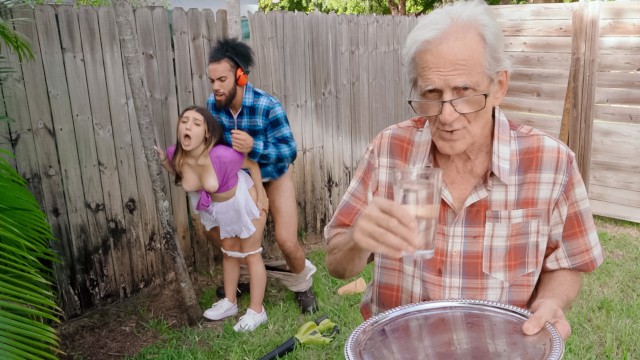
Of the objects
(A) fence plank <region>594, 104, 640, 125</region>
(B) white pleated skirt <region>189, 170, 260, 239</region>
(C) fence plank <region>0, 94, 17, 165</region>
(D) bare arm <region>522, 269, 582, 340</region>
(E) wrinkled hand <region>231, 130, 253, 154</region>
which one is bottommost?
(B) white pleated skirt <region>189, 170, 260, 239</region>

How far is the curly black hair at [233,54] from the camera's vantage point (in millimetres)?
3816

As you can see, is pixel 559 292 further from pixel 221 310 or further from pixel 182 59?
pixel 182 59

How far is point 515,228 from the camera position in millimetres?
1849

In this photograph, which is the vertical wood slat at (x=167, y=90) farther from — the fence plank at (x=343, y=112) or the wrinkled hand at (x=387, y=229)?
the wrinkled hand at (x=387, y=229)

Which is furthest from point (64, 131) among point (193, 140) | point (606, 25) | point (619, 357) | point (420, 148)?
point (606, 25)

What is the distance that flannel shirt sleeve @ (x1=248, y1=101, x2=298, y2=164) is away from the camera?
403 centimetres

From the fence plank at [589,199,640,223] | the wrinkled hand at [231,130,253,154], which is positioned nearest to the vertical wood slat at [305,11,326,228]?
the wrinkled hand at [231,130,253,154]

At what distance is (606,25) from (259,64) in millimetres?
3659

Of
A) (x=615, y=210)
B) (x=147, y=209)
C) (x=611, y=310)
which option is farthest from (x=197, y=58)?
(x=615, y=210)

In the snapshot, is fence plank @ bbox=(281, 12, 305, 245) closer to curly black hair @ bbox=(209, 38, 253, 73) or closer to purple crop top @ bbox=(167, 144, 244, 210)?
curly black hair @ bbox=(209, 38, 253, 73)

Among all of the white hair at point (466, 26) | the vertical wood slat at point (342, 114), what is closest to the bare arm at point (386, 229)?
the white hair at point (466, 26)

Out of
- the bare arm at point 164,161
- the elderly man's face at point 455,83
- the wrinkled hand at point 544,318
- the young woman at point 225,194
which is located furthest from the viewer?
the bare arm at point 164,161

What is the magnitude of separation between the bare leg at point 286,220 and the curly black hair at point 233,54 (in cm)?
95

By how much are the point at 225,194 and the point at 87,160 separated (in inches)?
41.3
